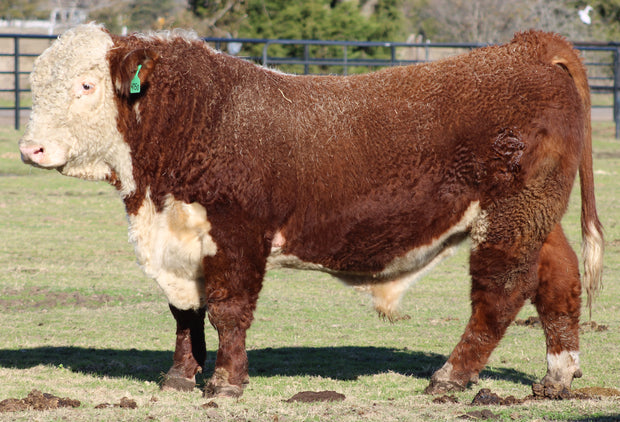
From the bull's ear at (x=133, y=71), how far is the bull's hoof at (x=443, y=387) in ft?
7.30

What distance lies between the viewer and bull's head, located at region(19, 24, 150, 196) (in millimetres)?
4445

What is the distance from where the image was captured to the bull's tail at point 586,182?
5.02 metres

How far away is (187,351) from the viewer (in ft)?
16.5

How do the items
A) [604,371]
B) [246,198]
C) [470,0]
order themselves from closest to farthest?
[246,198]
[604,371]
[470,0]

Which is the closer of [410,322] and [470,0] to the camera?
[410,322]

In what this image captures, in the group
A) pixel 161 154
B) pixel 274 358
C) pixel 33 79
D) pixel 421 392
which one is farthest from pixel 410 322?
pixel 33 79

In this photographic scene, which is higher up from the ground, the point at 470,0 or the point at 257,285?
the point at 470,0

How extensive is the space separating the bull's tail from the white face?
2.45 metres

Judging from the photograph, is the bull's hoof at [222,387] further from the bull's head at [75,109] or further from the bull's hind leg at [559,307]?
the bull's hind leg at [559,307]

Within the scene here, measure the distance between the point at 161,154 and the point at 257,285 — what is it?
2.77 feet

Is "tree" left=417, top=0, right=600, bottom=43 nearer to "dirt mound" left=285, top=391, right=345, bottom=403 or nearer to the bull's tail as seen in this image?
the bull's tail

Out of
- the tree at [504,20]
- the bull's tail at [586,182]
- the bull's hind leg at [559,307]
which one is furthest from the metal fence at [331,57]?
the bull's hind leg at [559,307]

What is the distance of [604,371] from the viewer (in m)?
5.32

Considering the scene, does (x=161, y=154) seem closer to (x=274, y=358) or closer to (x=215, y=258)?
(x=215, y=258)
